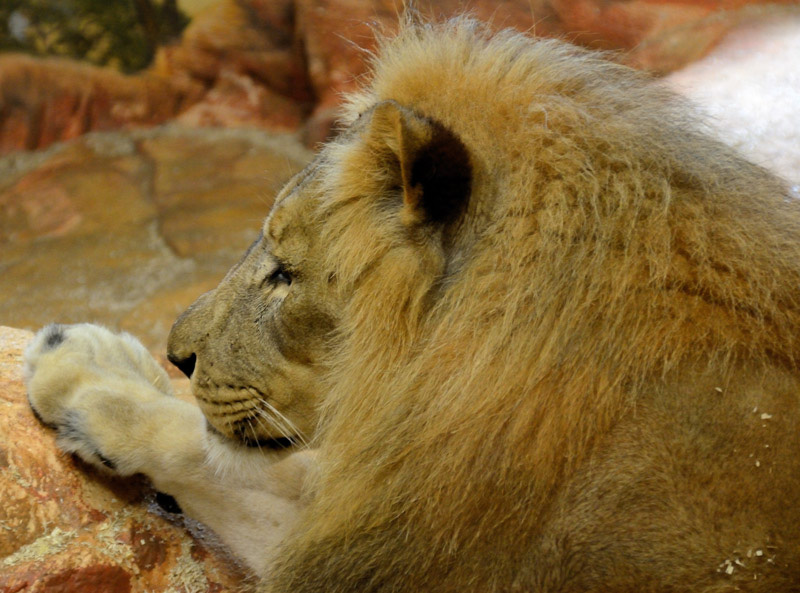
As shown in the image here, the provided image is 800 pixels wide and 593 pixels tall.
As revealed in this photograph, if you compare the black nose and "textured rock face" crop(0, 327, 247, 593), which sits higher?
the black nose

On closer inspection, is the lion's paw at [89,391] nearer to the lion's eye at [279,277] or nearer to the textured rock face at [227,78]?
the lion's eye at [279,277]

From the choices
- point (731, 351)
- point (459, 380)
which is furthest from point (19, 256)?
point (731, 351)

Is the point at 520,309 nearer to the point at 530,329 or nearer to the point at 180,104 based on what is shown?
the point at 530,329

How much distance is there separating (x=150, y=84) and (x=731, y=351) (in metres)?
6.57

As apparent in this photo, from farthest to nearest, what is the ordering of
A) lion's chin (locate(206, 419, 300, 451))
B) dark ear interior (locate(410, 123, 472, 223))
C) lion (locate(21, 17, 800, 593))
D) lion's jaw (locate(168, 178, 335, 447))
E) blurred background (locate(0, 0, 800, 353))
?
blurred background (locate(0, 0, 800, 353)) < lion's chin (locate(206, 419, 300, 451)) < lion's jaw (locate(168, 178, 335, 447)) < dark ear interior (locate(410, 123, 472, 223)) < lion (locate(21, 17, 800, 593))

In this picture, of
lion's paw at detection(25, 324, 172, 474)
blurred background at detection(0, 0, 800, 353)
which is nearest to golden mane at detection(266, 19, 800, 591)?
lion's paw at detection(25, 324, 172, 474)

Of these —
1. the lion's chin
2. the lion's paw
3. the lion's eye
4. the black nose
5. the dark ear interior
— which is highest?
the dark ear interior

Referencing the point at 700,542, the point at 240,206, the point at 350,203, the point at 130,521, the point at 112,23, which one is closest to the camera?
the point at 700,542

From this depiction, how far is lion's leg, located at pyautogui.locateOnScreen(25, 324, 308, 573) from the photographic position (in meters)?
2.30

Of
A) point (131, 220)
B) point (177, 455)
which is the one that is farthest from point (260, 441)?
point (131, 220)

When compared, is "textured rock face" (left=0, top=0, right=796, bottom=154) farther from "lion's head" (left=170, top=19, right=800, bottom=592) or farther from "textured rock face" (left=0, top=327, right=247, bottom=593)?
"textured rock face" (left=0, top=327, right=247, bottom=593)

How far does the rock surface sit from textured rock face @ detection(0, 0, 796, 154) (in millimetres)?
173

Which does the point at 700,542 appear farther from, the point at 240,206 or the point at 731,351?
the point at 240,206

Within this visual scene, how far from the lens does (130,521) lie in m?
2.29
